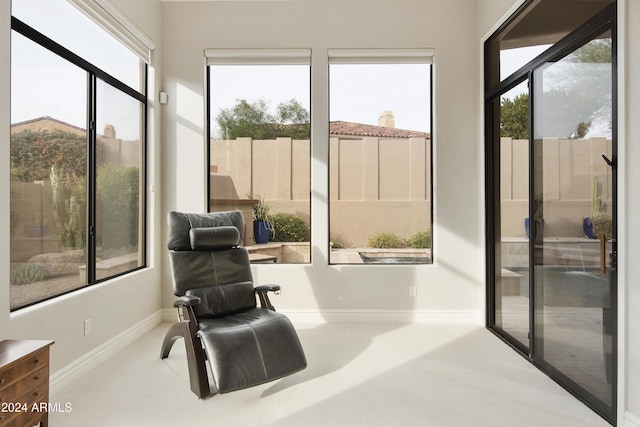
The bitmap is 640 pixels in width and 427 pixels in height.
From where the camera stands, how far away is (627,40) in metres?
2.16

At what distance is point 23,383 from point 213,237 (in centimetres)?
150

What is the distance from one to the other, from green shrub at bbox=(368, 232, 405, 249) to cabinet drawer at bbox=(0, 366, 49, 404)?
300cm

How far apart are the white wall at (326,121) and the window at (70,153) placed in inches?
19.8

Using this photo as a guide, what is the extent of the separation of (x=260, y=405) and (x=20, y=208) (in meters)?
1.89

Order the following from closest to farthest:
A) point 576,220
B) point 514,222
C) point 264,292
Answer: point 576,220 → point 264,292 → point 514,222

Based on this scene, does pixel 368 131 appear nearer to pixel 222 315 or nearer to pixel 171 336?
pixel 222 315

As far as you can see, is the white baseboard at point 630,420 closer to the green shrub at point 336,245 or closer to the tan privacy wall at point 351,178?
the tan privacy wall at point 351,178

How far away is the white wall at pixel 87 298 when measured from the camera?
2332 mm

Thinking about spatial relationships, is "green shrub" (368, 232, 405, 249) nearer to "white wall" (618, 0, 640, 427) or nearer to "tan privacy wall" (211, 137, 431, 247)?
"tan privacy wall" (211, 137, 431, 247)

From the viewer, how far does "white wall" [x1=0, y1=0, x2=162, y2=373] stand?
2332 millimetres

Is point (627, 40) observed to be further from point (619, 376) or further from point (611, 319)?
point (619, 376)

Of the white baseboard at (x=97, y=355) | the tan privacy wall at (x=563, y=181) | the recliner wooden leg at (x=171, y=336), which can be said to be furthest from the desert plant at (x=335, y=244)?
the white baseboard at (x=97, y=355)

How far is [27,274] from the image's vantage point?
2.60 meters

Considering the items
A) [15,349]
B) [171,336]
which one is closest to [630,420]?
[171,336]
